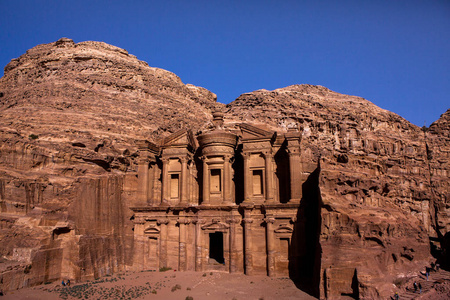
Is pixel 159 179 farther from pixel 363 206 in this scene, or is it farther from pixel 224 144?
pixel 363 206

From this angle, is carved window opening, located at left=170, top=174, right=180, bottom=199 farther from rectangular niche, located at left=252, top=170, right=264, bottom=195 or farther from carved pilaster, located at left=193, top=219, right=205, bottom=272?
rectangular niche, located at left=252, top=170, right=264, bottom=195

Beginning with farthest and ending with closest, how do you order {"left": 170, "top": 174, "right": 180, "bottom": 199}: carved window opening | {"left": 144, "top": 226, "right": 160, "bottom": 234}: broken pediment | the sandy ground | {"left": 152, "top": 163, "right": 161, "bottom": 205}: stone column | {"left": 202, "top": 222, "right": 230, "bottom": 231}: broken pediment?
{"left": 152, "top": 163, "right": 161, "bottom": 205}: stone column < {"left": 170, "top": 174, "right": 180, "bottom": 199}: carved window opening < {"left": 144, "top": 226, "right": 160, "bottom": 234}: broken pediment < {"left": 202, "top": 222, "right": 230, "bottom": 231}: broken pediment < the sandy ground

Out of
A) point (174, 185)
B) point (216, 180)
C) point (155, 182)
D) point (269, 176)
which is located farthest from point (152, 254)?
point (269, 176)

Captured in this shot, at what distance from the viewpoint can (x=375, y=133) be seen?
58.6m

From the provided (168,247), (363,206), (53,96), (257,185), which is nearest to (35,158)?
(168,247)

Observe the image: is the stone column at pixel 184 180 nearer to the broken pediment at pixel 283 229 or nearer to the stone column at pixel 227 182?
the stone column at pixel 227 182

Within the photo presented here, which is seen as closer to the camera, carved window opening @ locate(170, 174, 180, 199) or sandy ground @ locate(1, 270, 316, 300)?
sandy ground @ locate(1, 270, 316, 300)

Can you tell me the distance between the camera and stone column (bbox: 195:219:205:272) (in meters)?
25.1

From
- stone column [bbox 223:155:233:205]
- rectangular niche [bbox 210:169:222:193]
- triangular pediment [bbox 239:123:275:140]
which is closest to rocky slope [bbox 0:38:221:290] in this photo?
rectangular niche [bbox 210:169:222:193]

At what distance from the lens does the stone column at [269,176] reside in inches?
1023

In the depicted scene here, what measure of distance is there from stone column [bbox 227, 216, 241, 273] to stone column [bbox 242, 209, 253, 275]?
0.68m

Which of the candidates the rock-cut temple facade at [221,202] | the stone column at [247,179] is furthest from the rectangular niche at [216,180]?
the stone column at [247,179]

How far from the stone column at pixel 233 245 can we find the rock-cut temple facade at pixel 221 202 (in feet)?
0.16

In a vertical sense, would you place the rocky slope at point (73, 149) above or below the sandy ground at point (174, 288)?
above
